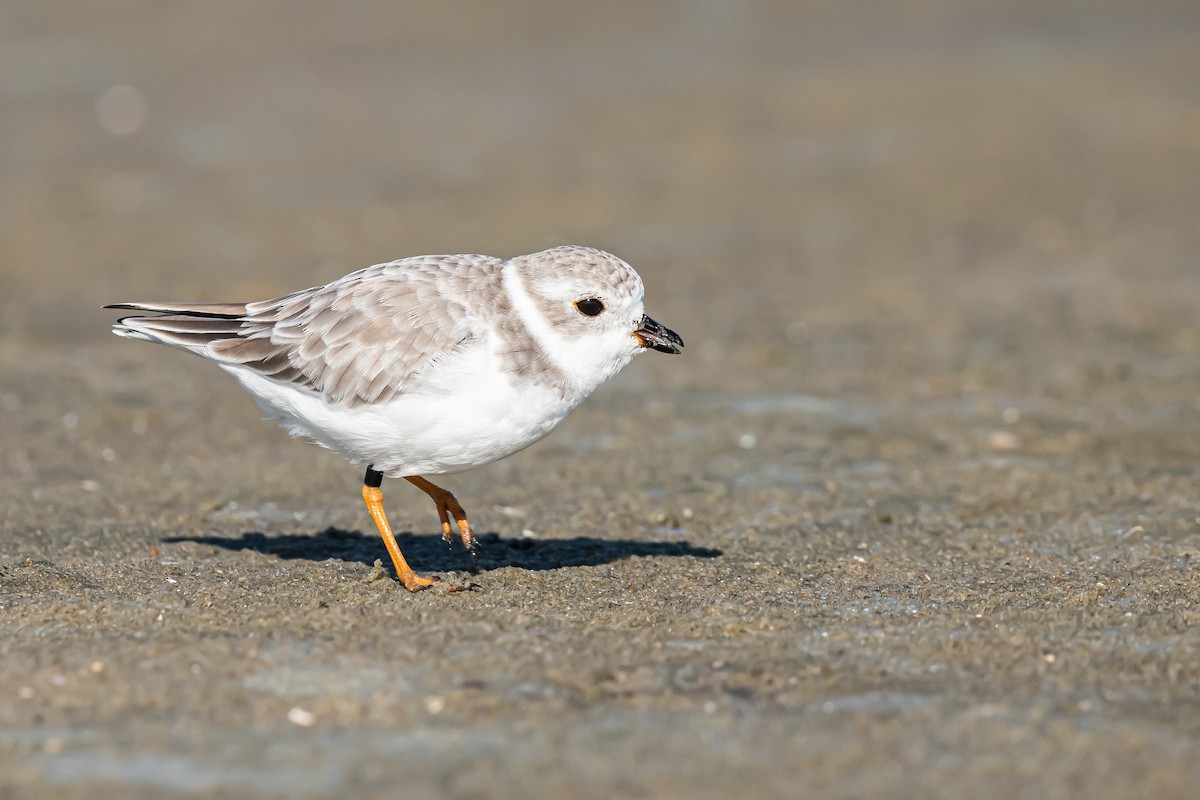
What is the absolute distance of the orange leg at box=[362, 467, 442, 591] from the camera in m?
6.82

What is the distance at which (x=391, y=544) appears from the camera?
6.93 metres

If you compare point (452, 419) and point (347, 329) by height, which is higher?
point (347, 329)

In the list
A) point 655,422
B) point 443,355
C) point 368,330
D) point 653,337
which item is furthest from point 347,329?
point 655,422

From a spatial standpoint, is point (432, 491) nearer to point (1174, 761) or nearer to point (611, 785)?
point (611, 785)

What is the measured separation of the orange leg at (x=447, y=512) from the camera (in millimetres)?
7465

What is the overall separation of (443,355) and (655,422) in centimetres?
401

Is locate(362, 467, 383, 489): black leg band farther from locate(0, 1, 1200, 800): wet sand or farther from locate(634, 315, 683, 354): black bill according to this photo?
locate(634, 315, 683, 354): black bill

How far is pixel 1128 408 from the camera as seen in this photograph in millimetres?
10516

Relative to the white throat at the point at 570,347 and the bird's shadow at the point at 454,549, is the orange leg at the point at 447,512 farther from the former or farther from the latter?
the white throat at the point at 570,347

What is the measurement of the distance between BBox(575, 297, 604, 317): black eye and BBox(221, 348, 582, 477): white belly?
410 mm

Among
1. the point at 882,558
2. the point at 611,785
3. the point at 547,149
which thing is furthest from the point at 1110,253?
the point at 611,785

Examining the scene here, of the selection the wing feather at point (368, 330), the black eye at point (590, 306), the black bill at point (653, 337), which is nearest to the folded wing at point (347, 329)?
the wing feather at point (368, 330)

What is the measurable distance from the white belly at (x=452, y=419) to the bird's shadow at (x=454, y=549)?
0.88 metres

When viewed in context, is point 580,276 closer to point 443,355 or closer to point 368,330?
point 443,355
